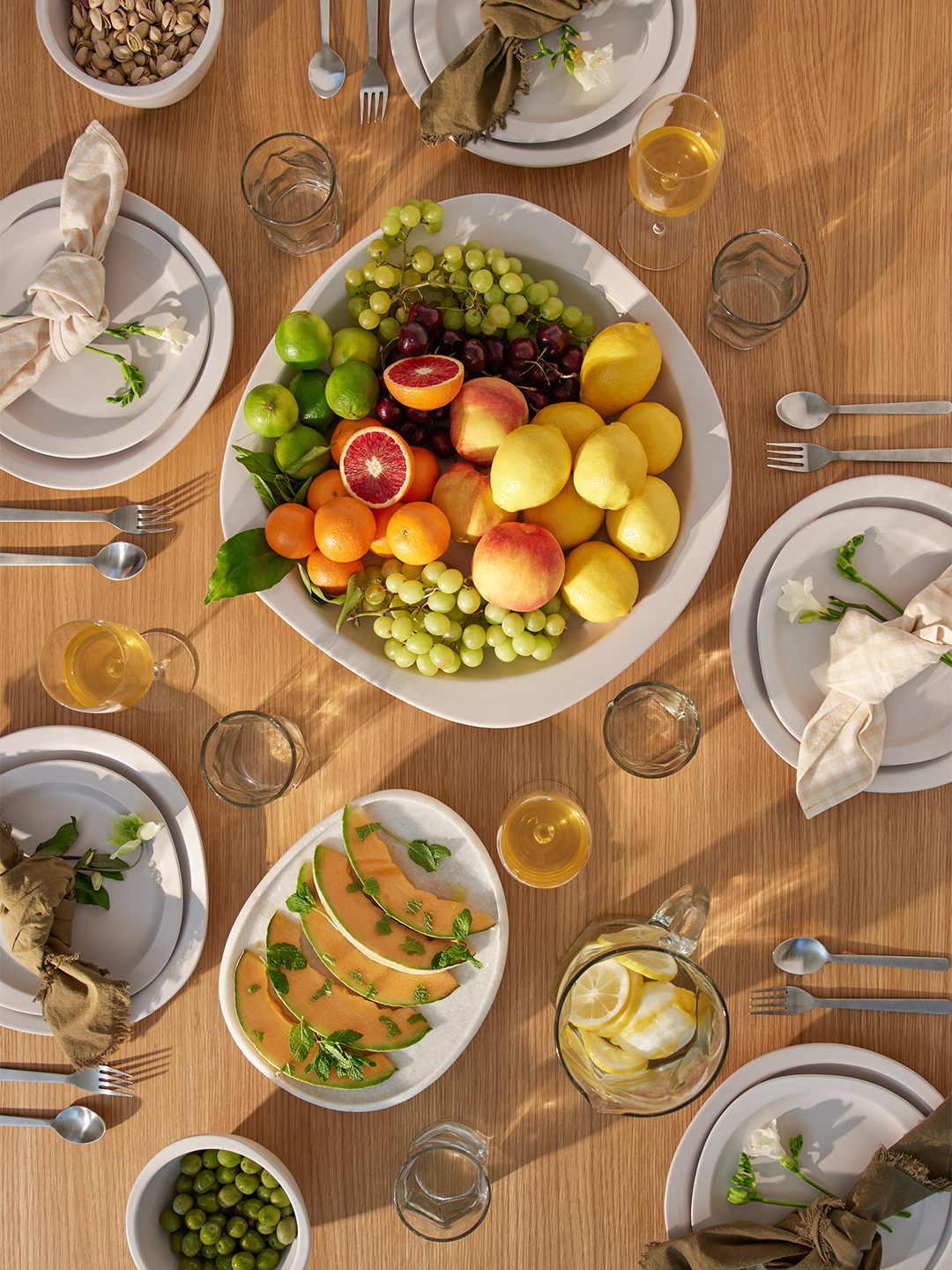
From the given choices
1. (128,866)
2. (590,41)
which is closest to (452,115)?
(590,41)

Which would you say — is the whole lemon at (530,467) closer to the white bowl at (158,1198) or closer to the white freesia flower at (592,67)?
the white freesia flower at (592,67)

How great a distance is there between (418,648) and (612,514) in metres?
0.32

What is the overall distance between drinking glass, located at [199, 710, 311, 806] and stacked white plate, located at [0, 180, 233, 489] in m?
0.41

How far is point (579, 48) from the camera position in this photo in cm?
115

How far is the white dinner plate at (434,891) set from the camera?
43.3 inches

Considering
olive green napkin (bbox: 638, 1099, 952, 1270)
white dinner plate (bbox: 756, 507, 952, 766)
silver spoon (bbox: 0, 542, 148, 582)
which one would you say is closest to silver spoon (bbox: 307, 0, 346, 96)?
silver spoon (bbox: 0, 542, 148, 582)

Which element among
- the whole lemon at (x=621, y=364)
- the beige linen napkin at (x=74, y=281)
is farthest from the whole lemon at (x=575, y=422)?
the beige linen napkin at (x=74, y=281)

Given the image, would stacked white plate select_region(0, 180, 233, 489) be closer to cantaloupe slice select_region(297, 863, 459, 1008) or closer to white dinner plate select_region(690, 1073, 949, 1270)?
cantaloupe slice select_region(297, 863, 459, 1008)

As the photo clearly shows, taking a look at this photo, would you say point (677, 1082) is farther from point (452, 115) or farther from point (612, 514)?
point (452, 115)

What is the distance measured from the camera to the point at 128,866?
1.15m

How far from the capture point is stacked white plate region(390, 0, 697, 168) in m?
1.14

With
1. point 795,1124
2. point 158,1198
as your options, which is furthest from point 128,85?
point 795,1124

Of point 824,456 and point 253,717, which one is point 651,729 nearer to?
point 824,456

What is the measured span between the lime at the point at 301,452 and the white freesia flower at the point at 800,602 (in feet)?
2.19
